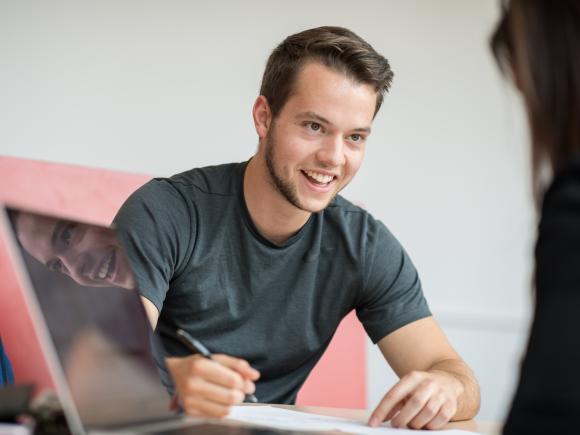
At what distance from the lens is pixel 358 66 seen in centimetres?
167

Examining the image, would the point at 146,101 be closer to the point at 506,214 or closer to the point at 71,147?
the point at 71,147

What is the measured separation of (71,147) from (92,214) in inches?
17.8

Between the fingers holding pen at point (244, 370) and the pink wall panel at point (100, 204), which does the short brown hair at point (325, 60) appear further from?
the fingers holding pen at point (244, 370)

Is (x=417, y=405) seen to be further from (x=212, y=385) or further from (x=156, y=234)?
(x=156, y=234)

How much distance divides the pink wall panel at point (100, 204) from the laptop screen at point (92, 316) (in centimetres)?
61

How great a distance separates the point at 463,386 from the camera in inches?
51.9

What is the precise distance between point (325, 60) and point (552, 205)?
1125mm

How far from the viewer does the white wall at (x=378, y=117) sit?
7.84 ft

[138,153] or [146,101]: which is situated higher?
[146,101]

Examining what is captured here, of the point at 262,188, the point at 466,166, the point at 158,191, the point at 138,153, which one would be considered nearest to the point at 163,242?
the point at 158,191

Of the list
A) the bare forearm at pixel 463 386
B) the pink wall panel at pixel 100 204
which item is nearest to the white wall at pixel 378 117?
the pink wall panel at pixel 100 204

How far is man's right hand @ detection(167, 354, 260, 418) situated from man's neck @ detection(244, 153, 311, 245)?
688mm

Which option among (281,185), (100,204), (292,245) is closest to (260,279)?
(292,245)

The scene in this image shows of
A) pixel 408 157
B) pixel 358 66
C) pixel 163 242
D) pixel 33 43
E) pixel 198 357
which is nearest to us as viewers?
pixel 198 357
